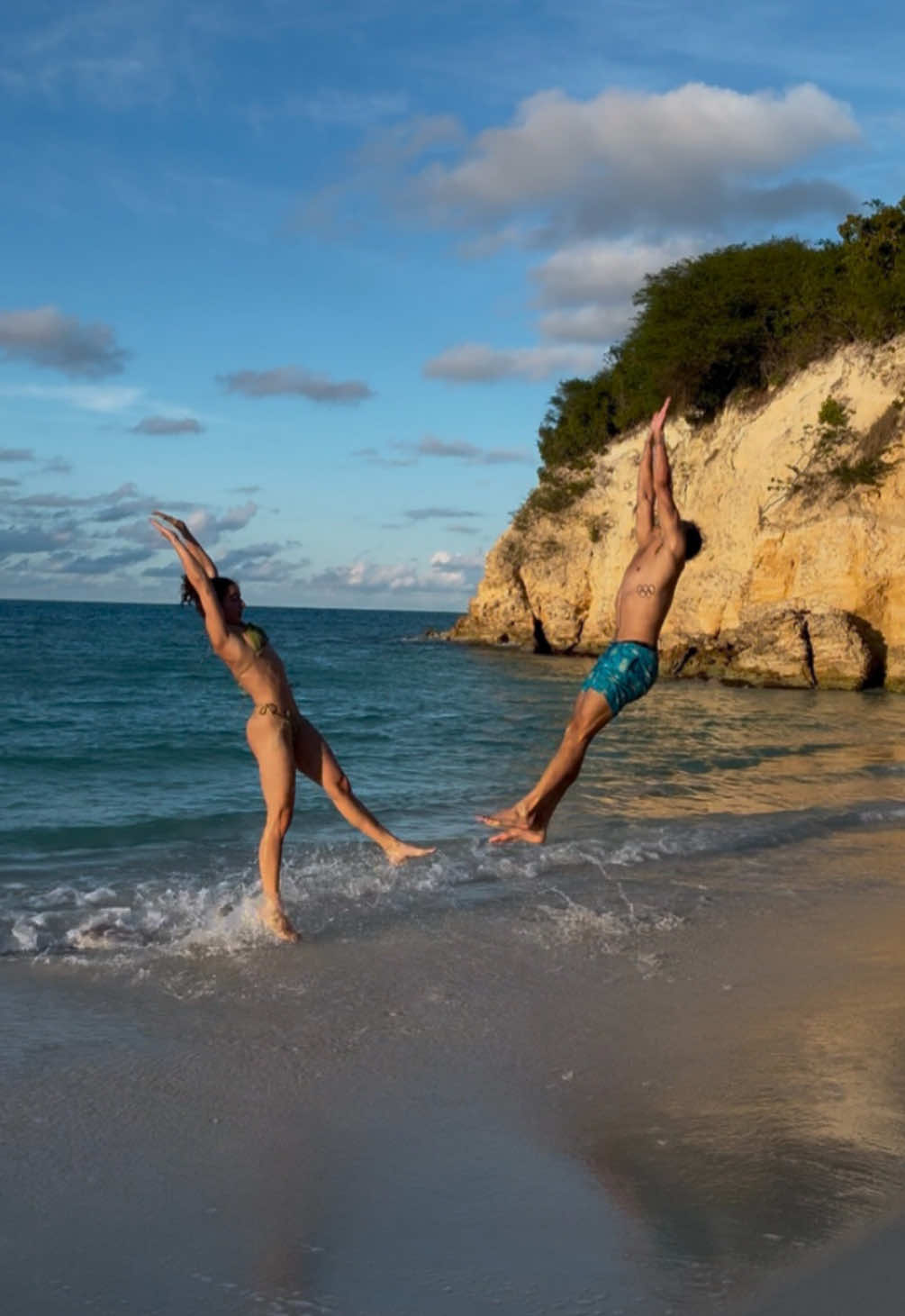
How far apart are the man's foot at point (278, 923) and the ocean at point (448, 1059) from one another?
0.64 ft

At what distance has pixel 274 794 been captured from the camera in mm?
7977

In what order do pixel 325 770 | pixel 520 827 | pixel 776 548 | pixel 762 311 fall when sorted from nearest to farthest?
pixel 520 827
pixel 325 770
pixel 776 548
pixel 762 311

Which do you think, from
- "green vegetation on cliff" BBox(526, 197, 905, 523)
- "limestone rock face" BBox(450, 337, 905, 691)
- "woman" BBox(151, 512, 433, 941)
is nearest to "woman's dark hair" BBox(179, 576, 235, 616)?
"woman" BBox(151, 512, 433, 941)

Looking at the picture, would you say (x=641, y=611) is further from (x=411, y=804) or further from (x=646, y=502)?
(x=411, y=804)

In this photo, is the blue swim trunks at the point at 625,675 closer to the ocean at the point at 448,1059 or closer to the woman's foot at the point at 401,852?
the ocean at the point at 448,1059

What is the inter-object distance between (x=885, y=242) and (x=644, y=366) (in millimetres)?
Result: 10246

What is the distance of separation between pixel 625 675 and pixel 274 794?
2348 mm

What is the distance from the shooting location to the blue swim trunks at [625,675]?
7.36 m

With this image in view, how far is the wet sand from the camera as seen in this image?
3.67m

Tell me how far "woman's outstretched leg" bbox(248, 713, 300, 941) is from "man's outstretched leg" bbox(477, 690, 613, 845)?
128cm

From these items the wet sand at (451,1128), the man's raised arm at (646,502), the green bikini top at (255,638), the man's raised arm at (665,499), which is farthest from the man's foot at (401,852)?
the man's raised arm at (665,499)

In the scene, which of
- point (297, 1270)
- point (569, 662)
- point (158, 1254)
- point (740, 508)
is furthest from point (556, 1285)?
point (569, 662)

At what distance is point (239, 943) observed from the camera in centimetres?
772

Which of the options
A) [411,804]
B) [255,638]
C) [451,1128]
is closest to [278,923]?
[255,638]
